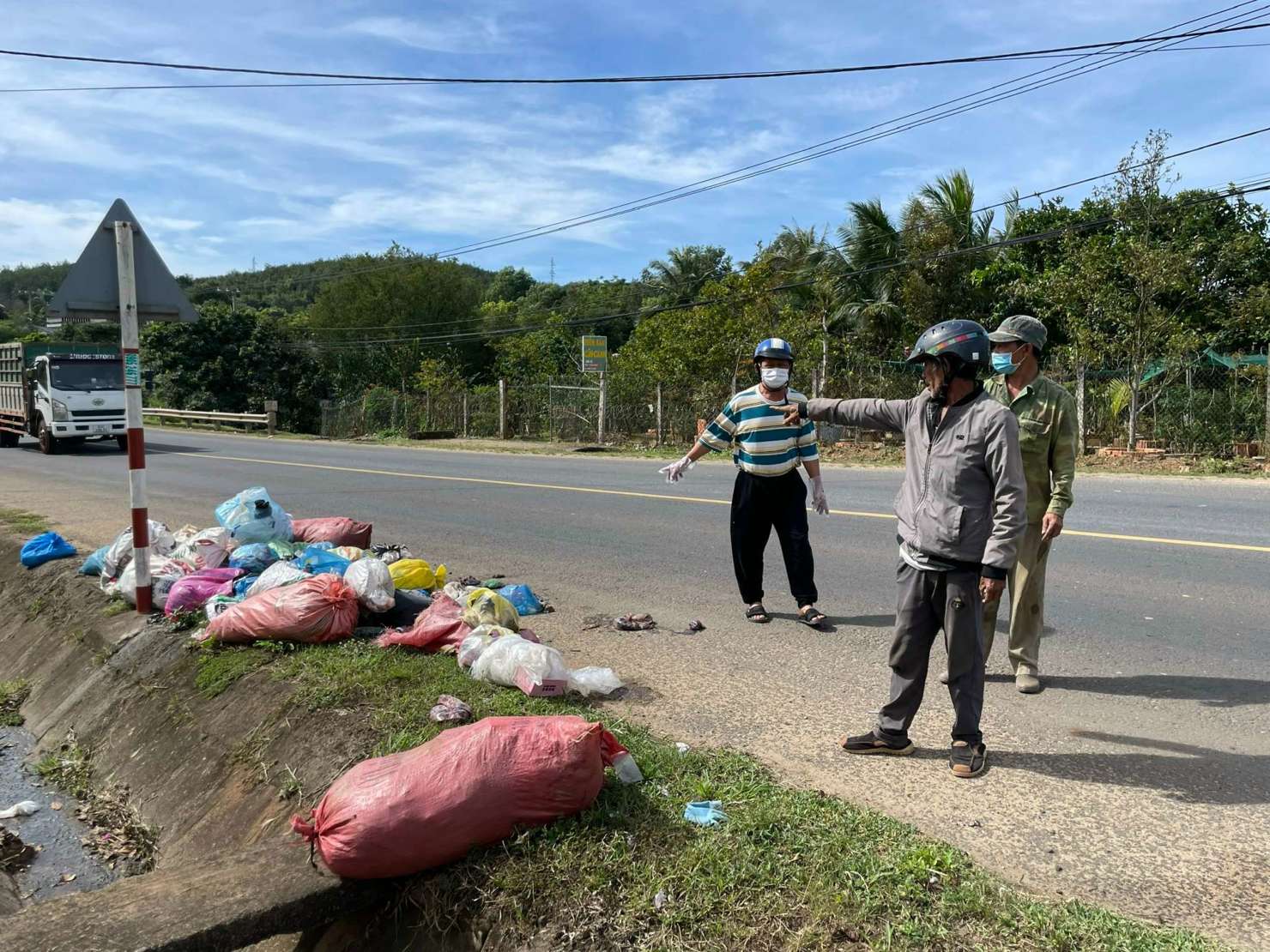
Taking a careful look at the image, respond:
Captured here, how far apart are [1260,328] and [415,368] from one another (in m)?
41.7

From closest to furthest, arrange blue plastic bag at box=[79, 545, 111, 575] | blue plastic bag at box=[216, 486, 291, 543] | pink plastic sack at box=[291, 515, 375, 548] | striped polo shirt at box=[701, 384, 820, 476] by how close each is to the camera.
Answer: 1. striped polo shirt at box=[701, 384, 820, 476]
2. blue plastic bag at box=[216, 486, 291, 543]
3. blue plastic bag at box=[79, 545, 111, 575]
4. pink plastic sack at box=[291, 515, 375, 548]

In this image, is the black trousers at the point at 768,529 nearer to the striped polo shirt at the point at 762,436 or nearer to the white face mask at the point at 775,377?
the striped polo shirt at the point at 762,436

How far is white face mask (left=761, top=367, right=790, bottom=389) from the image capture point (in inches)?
219

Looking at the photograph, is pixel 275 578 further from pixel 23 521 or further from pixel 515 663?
pixel 23 521

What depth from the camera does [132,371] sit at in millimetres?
5605

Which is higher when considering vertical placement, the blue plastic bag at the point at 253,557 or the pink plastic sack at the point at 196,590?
the blue plastic bag at the point at 253,557

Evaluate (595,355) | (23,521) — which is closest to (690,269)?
(595,355)

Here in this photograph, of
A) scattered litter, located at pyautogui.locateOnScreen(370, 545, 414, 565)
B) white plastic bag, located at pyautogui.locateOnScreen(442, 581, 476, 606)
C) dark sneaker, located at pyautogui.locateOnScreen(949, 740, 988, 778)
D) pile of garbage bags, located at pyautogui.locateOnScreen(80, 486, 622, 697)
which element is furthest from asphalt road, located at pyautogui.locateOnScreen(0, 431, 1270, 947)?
white plastic bag, located at pyautogui.locateOnScreen(442, 581, 476, 606)

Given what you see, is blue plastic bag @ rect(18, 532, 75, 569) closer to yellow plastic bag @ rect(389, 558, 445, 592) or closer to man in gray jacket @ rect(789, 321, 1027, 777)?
yellow plastic bag @ rect(389, 558, 445, 592)

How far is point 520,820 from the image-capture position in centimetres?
302

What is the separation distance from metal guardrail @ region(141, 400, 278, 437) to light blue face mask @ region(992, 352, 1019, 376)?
31526mm

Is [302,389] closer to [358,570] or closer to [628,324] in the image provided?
[628,324]

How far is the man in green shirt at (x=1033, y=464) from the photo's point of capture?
4.54 metres

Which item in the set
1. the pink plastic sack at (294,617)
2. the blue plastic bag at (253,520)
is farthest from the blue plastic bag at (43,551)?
the pink plastic sack at (294,617)
